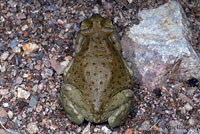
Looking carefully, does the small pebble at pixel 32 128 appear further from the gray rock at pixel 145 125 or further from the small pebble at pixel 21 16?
the small pebble at pixel 21 16

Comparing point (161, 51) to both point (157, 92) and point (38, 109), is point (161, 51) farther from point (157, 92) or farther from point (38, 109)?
point (38, 109)

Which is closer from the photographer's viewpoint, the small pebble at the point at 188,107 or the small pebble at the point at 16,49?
the small pebble at the point at 188,107

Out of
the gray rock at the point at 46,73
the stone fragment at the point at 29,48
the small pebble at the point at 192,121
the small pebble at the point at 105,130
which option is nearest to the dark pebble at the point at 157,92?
the small pebble at the point at 192,121

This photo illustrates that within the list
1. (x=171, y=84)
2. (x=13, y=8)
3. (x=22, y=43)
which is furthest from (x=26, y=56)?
(x=171, y=84)

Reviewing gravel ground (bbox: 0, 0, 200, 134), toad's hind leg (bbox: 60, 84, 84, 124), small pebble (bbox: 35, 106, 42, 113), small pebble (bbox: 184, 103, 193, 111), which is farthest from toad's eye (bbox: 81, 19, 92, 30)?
small pebble (bbox: 184, 103, 193, 111)

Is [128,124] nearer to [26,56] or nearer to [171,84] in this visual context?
[171,84]

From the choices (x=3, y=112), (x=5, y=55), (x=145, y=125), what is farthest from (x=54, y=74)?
(x=145, y=125)

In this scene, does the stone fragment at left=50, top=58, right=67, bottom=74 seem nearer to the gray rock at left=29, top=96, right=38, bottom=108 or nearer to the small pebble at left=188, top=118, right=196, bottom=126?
the gray rock at left=29, top=96, right=38, bottom=108
